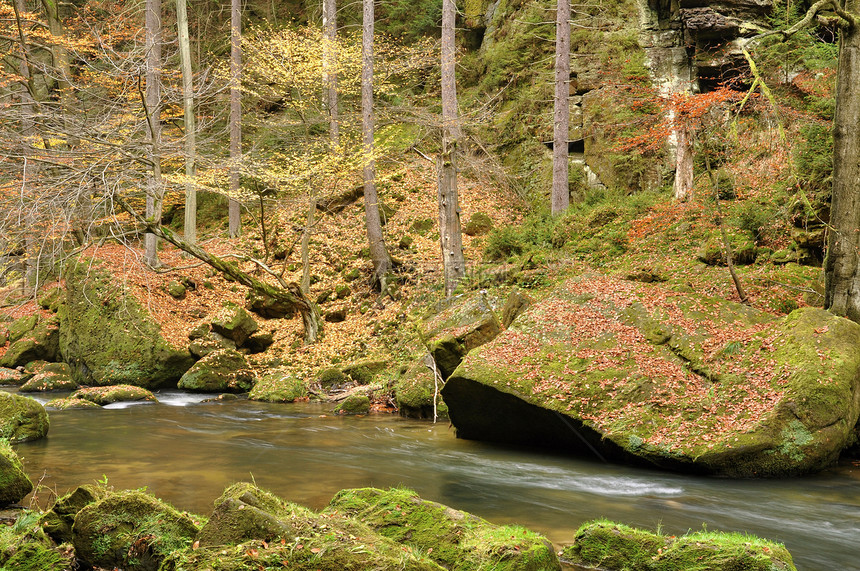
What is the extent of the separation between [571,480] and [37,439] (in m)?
8.45

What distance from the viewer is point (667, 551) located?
4594mm

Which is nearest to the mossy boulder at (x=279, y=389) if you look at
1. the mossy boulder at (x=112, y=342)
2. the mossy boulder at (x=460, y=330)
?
the mossy boulder at (x=112, y=342)

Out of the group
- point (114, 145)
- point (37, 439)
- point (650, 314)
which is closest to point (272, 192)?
point (114, 145)

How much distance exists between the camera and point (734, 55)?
16.5m

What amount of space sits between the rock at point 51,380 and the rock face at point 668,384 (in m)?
11.3

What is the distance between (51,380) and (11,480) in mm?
11256

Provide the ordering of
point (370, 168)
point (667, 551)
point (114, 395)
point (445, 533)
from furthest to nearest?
point (370, 168), point (114, 395), point (445, 533), point (667, 551)

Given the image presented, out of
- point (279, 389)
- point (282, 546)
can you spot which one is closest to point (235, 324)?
point (279, 389)

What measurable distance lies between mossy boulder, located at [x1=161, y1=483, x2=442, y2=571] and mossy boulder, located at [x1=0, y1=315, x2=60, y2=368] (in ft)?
51.8

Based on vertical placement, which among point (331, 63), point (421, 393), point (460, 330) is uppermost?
point (331, 63)

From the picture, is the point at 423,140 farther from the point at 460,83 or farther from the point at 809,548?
the point at 809,548

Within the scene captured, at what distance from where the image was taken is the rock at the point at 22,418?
31.4 ft

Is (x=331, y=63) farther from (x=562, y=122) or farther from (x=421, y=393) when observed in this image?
(x=421, y=393)

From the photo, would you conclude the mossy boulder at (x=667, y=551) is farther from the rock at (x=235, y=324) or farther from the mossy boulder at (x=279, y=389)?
the rock at (x=235, y=324)
